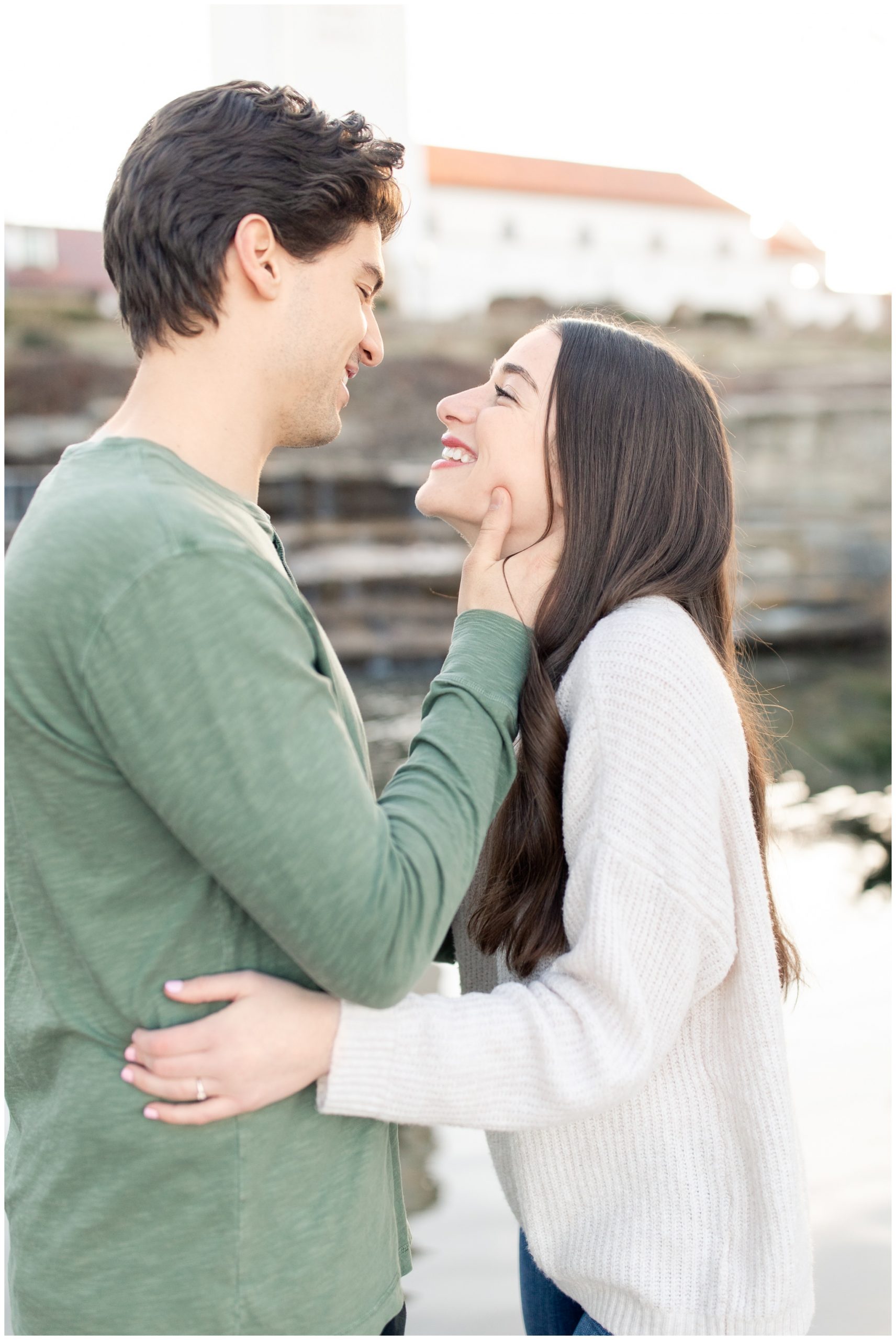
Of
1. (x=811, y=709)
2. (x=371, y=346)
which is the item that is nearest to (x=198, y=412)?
(x=371, y=346)

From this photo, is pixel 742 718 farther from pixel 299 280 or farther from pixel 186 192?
pixel 186 192

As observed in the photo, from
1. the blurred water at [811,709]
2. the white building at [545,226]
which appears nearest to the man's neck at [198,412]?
the blurred water at [811,709]

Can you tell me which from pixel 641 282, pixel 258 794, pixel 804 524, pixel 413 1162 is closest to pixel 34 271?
pixel 804 524

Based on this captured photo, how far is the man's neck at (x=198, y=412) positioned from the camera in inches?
55.4

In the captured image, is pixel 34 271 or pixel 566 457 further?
pixel 34 271

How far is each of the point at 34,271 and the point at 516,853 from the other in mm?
35571

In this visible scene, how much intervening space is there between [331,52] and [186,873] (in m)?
43.5

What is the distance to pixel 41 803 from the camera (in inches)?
49.5

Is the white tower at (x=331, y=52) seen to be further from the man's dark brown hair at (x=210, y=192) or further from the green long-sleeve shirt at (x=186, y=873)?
the green long-sleeve shirt at (x=186, y=873)

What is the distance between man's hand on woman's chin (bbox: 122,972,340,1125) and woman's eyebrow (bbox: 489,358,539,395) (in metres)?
1.04

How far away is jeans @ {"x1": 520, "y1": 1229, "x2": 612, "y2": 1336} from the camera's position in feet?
5.85

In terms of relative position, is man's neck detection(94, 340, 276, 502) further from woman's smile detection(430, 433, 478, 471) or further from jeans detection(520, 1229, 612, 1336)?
jeans detection(520, 1229, 612, 1336)

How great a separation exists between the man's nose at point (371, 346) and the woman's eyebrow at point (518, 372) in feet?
0.75

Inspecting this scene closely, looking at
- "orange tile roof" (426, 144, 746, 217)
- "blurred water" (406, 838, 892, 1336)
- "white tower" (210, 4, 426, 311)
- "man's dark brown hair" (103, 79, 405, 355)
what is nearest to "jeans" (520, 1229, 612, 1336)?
"blurred water" (406, 838, 892, 1336)
